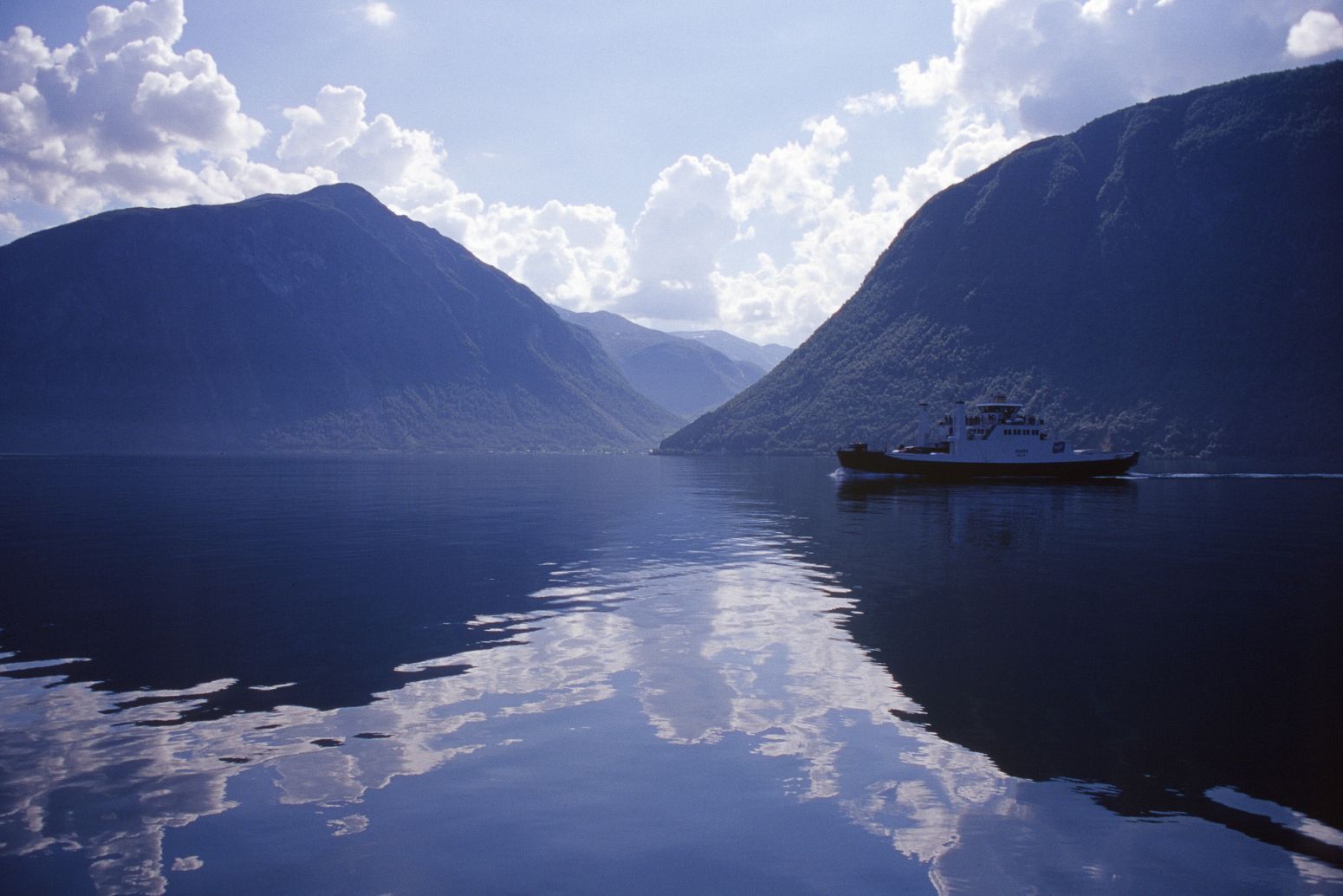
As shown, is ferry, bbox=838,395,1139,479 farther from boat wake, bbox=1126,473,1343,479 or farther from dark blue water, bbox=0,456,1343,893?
dark blue water, bbox=0,456,1343,893

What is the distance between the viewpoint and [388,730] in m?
12.1

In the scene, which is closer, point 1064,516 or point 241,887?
point 241,887

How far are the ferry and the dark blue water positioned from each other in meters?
67.7

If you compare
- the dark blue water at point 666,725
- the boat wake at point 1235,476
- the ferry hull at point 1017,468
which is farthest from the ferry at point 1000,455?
the dark blue water at point 666,725

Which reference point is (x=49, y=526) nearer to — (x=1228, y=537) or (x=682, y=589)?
(x=682, y=589)

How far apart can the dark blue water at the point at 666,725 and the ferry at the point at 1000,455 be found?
67711mm

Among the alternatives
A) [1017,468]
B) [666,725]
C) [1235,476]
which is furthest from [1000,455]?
[666,725]

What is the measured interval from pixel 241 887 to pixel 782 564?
23506 mm

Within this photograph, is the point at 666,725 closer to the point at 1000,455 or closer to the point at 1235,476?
the point at 1000,455

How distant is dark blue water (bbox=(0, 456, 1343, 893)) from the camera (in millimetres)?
8445

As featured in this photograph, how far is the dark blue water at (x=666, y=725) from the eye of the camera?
845cm

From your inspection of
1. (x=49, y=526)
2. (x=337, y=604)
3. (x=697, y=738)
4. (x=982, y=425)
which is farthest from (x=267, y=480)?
(x=697, y=738)

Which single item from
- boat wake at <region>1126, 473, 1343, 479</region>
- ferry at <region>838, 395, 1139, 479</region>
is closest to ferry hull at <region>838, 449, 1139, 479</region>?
ferry at <region>838, 395, 1139, 479</region>

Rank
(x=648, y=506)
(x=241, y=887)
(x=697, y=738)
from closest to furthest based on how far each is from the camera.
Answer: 1. (x=241, y=887)
2. (x=697, y=738)
3. (x=648, y=506)
